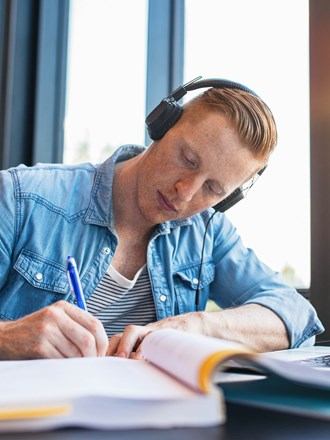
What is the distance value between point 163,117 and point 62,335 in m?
0.59

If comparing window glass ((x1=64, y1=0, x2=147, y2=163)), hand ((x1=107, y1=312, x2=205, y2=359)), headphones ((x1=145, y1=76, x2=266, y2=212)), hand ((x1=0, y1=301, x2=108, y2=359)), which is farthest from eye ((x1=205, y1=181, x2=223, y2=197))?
window glass ((x1=64, y1=0, x2=147, y2=163))

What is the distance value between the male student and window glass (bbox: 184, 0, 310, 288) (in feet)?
0.86

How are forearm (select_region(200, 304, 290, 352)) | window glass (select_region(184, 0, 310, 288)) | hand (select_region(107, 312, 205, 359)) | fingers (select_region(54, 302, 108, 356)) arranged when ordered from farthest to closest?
window glass (select_region(184, 0, 310, 288)), forearm (select_region(200, 304, 290, 352)), hand (select_region(107, 312, 205, 359)), fingers (select_region(54, 302, 108, 356))

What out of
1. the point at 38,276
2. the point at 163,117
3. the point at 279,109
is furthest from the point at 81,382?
the point at 279,109

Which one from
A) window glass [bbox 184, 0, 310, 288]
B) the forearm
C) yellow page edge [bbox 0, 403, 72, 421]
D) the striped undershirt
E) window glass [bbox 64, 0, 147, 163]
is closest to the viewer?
yellow page edge [bbox 0, 403, 72, 421]

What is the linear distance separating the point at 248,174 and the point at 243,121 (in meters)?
0.13

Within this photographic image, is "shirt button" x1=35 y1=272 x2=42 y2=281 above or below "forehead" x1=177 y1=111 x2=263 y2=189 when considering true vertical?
below

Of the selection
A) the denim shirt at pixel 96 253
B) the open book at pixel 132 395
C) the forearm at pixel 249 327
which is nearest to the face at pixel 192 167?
the denim shirt at pixel 96 253

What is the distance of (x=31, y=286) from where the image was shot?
1.12 metres

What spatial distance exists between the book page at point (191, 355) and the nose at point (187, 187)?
1.79 feet

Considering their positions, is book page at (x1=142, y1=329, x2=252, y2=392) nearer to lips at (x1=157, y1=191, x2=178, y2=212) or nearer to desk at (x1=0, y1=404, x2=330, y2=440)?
desk at (x1=0, y1=404, x2=330, y2=440)

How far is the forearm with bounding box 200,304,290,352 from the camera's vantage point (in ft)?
3.53

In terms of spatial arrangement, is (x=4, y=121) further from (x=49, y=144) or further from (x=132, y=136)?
(x=132, y=136)

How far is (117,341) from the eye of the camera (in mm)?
866
